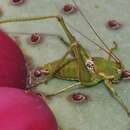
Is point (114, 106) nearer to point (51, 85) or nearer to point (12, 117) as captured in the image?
point (51, 85)

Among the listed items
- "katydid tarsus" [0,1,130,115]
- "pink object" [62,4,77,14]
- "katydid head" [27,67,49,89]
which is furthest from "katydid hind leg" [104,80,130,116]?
"pink object" [62,4,77,14]

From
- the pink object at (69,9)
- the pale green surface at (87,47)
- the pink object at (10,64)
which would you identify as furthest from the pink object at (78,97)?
the pink object at (69,9)

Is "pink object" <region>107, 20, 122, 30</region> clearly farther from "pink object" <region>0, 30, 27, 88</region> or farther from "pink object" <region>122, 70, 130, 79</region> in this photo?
"pink object" <region>0, 30, 27, 88</region>

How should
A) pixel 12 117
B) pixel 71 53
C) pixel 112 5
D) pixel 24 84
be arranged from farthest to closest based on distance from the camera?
1. pixel 112 5
2. pixel 71 53
3. pixel 24 84
4. pixel 12 117

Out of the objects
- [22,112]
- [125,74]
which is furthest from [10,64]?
[125,74]

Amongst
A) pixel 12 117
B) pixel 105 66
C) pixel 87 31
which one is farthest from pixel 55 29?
pixel 12 117

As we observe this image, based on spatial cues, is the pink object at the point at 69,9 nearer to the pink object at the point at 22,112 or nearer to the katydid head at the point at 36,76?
the katydid head at the point at 36,76
